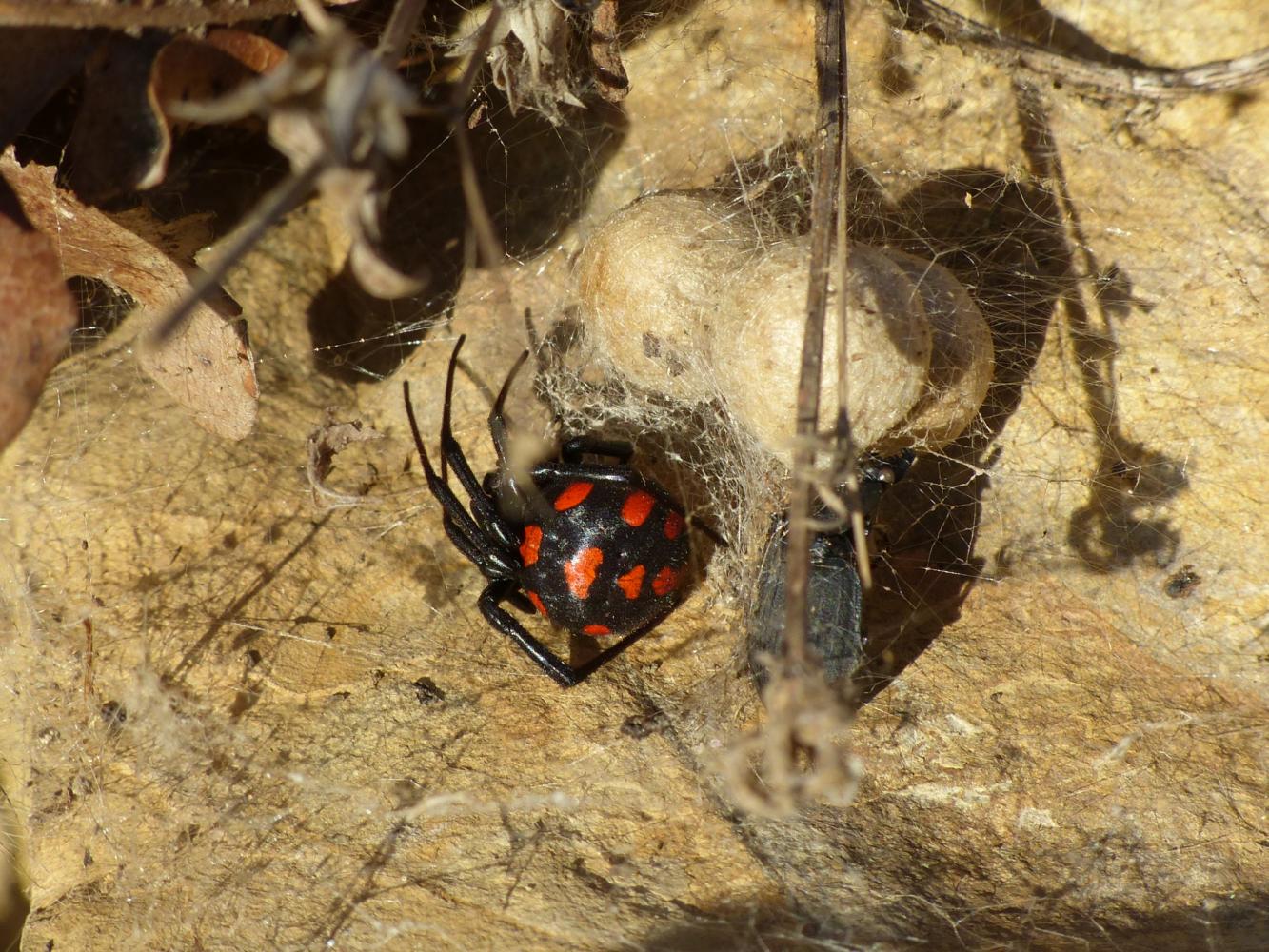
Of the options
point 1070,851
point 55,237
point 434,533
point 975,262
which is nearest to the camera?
point 1070,851

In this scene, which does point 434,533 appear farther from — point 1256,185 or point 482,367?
point 1256,185

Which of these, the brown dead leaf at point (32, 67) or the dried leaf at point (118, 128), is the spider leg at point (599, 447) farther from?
the brown dead leaf at point (32, 67)

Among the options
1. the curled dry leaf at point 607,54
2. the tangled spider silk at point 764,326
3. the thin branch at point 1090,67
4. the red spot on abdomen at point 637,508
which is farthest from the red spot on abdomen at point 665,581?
the thin branch at point 1090,67

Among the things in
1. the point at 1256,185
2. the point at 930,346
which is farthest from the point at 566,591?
the point at 1256,185

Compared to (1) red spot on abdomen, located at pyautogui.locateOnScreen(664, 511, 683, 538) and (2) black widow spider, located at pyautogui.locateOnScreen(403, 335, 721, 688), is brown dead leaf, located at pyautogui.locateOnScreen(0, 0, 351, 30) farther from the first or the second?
(1) red spot on abdomen, located at pyautogui.locateOnScreen(664, 511, 683, 538)

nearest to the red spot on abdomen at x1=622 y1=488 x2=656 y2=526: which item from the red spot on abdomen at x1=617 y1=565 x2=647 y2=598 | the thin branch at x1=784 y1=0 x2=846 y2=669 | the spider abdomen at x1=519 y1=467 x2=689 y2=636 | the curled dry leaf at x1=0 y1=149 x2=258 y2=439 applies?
the spider abdomen at x1=519 y1=467 x2=689 y2=636

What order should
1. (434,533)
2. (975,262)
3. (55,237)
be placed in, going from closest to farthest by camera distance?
1. (55,237)
2. (975,262)
3. (434,533)
